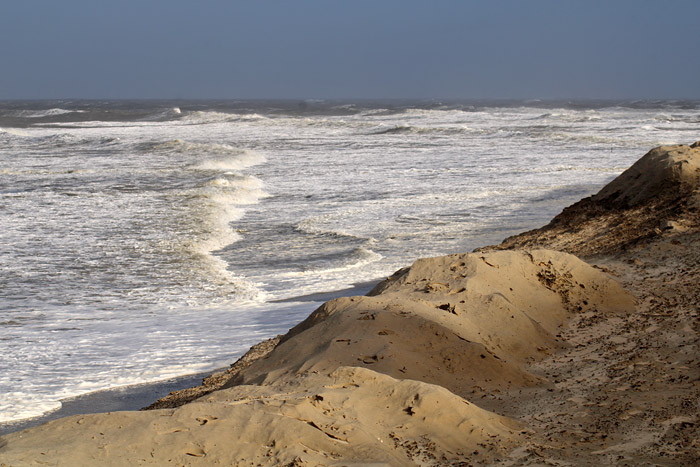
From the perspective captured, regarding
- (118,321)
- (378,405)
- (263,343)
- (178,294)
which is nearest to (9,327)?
(118,321)

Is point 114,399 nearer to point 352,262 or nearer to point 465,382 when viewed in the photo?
point 465,382

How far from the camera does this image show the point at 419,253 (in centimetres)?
1050

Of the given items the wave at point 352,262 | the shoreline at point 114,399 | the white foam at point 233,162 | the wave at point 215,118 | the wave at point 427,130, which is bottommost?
the shoreline at point 114,399

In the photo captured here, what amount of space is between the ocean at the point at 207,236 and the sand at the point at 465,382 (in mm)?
1553

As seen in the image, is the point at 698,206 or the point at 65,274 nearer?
the point at 698,206

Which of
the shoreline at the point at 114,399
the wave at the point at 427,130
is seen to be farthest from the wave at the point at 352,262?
the wave at the point at 427,130

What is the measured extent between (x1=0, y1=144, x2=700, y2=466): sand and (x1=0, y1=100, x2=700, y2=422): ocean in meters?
1.55

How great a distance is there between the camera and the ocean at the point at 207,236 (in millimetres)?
6805

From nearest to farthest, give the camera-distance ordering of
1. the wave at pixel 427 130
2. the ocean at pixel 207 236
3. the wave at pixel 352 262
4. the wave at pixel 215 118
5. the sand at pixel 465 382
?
1. the sand at pixel 465 382
2. the ocean at pixel 207 236
3. the wave at pixel 352 262
4. the wave at pixel 427 130
5. the wave at pixel 215 118

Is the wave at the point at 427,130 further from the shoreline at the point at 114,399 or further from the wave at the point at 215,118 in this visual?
the shoreline at the point at 114,399

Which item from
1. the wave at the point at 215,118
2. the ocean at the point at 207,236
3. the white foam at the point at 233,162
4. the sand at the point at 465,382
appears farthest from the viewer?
the wave at the point at 215,118

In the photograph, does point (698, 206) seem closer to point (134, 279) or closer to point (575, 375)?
point (575, 375)

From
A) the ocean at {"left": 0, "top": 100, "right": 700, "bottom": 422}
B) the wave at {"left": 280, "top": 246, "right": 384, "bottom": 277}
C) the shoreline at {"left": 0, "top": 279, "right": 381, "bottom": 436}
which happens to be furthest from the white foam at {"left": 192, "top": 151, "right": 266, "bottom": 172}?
the shoreline at {"left": 0, "top": 279, "right": 381, "bottom": 436}

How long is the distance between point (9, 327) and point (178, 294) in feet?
6.10
